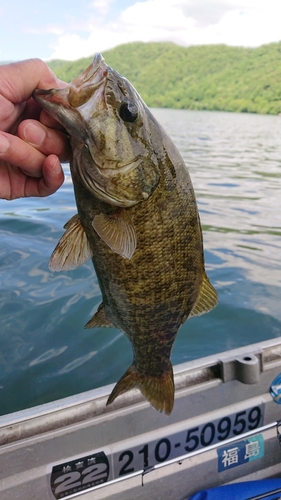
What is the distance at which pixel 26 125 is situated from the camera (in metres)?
2.03

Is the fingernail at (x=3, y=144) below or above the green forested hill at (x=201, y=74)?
below

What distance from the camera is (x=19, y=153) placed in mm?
2064

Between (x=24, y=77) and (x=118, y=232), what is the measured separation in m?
0.95

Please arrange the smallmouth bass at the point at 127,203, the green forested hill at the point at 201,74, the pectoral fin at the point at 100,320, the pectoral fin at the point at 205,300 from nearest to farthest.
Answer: the smallmouth bass at the point at 127,203, the pectoral fin at the point at 205,300, the pectoral fin at the point at 100,320, the green forested hill at the point at 201,74

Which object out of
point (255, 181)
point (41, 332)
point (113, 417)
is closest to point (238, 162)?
point (255, 181)

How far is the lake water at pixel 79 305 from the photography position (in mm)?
4574

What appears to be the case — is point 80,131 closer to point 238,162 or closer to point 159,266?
point 159,266

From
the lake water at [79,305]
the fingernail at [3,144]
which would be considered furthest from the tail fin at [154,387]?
the lake water at [79,305]

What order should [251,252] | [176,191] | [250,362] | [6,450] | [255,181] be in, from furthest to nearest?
[255,181] < [251,252] < [250,362] < [6,450] < [176,191]

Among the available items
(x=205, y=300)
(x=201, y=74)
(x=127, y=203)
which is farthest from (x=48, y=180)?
(x=201, y=74)

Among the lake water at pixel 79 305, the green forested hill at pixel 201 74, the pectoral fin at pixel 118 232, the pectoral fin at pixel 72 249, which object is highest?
the green forested hill at pixel 201 74

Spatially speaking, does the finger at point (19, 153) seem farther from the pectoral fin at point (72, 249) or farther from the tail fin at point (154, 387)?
the tail fin at point (154, 387)

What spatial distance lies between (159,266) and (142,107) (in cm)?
75

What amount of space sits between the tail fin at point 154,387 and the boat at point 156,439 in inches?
22.9
